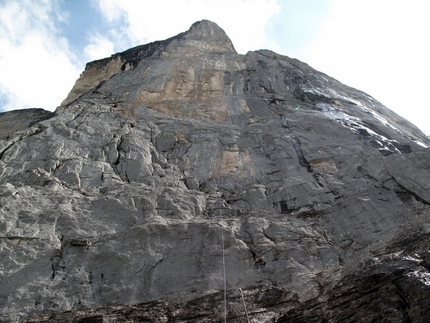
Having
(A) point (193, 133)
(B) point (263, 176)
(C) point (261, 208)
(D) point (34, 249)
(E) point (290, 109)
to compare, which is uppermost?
(E) point (290, 109)

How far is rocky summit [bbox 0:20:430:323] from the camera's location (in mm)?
8008

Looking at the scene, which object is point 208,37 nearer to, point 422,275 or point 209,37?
point 209,37

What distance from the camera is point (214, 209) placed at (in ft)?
44.5

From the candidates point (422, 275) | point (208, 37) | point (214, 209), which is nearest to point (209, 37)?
point (208, 37)

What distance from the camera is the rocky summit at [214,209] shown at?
26.3 feet

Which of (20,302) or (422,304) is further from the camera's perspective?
(20,302)

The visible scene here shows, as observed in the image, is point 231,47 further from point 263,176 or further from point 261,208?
point 261,208

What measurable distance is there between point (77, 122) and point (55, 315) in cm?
1130

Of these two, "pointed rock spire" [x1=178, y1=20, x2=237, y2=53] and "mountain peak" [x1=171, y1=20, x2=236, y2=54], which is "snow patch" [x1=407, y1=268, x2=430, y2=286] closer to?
"mountain peak" [x1=171, y1=20, x2=236, y2=54]

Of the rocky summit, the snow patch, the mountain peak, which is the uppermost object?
the mountain peak

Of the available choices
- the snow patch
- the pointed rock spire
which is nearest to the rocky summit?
the snow patch

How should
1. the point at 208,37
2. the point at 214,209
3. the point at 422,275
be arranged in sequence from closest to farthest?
the point at 422,275 → the point at 214,209 → the point at 208,37

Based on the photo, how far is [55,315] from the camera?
7.93 meters

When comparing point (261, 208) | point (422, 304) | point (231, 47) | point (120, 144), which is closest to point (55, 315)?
point (422, 304)
